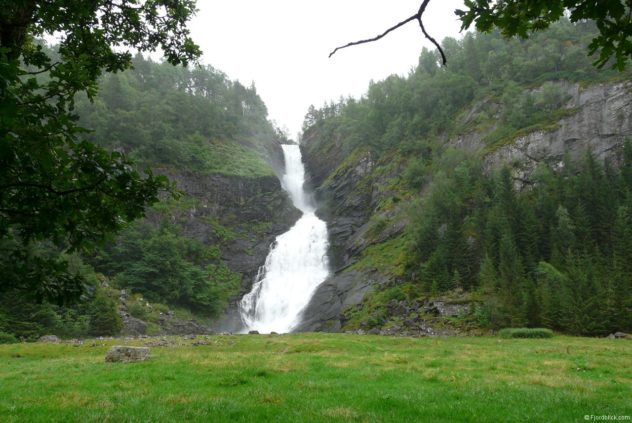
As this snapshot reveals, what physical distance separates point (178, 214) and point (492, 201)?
173 ft

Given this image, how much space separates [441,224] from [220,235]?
133ft

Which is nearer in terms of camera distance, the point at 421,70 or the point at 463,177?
the point at 463,177

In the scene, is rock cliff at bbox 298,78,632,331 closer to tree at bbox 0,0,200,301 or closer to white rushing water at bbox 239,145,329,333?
white rushing water at bbox 239,145,329,333

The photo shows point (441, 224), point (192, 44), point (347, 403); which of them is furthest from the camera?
point (441, 224)

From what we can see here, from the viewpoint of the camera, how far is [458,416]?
816 centimetres

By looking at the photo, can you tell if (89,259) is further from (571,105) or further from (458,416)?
(571,105)

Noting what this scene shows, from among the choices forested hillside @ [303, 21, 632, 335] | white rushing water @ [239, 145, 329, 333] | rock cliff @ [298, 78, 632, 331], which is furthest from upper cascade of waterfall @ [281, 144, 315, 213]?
rock cliff @ [298, 78, 632, 331]

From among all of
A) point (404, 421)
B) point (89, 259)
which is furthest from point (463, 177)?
point (404, 421)

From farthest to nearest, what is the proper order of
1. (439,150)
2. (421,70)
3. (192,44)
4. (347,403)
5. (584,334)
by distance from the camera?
(421,70) < (439,150) < (584,334) < (347,403) < (192,44)

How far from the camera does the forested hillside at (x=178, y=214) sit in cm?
4591

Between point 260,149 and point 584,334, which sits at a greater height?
point 260,149

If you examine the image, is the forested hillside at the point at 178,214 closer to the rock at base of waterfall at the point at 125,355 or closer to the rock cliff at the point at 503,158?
the rock at base of waterfall at the point at 125,355

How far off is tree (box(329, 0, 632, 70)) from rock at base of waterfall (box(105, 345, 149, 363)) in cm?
1845

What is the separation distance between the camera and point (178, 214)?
76.4 meters
